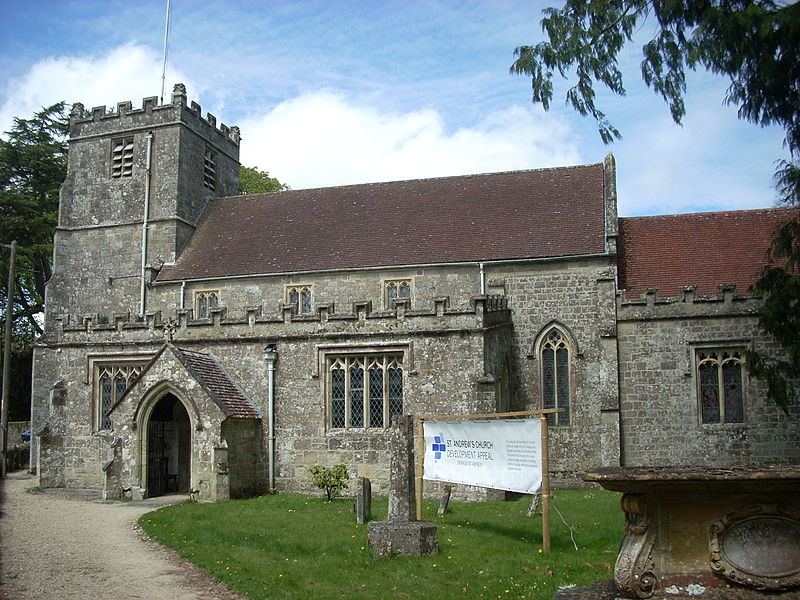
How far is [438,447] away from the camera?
1348cm

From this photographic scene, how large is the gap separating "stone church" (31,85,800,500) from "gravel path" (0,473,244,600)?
9.61ft

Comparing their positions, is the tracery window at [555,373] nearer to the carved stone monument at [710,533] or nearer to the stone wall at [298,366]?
the stone wall at [298,366]

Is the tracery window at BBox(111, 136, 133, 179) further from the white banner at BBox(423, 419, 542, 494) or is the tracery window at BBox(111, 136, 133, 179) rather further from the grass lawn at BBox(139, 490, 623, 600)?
the white banner at BBox(423, 419, 542, 494)

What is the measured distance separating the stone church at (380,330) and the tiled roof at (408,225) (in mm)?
79

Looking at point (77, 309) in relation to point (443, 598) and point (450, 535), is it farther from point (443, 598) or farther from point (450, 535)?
point (443, 598)

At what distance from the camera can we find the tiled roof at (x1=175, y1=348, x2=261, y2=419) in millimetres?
18734

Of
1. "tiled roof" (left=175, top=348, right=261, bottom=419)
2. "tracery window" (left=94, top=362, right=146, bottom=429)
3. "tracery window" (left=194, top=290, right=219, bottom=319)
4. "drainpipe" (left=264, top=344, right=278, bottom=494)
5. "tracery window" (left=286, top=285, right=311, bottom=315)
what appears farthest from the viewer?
"tracery window" (left=194, top=290, right=219, bottom=319)

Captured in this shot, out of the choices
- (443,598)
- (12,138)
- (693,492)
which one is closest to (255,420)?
(443,598)

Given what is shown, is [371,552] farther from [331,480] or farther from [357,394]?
[357,394]

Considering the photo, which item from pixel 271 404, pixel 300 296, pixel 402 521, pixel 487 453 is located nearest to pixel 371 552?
pixel 402 521

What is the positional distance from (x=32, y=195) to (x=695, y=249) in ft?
101

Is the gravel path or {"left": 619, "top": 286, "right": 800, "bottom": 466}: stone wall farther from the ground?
{"left": 619, "top": 286, "right": 800, "bottom": 466}: stone wall

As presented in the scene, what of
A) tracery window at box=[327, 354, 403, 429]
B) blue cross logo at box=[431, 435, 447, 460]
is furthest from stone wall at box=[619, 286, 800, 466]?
blue cross logo at box=[431, 435, 447, 460]

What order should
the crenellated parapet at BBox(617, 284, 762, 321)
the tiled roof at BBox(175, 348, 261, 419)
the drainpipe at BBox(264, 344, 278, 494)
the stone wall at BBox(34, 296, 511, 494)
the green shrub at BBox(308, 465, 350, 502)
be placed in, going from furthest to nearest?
the crenellated parapet at BBox(617, 284, 762, 321)
the drainpipe at BBox(264, 344, 278, 494)
the stone wall at BBox(34, 296, 511, 494)
the tiled roof at BBox(175, 348, 261, 419)
the green shrub at BBox(308, 465, 350, 502)
